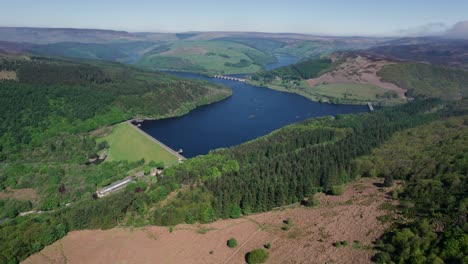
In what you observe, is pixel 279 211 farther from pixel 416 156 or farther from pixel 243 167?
pixel 416 156

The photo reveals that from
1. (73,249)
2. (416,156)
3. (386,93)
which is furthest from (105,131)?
(386,93)

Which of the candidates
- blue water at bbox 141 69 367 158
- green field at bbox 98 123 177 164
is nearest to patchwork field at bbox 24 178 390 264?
green field at bbox 98 123 177 164

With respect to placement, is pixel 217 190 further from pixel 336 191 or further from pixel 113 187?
pixel 113 187

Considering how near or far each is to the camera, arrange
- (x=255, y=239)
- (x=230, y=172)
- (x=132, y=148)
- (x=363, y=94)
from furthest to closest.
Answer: (x=363, y=94)
(x=132, y=148)
(x=230, y=172)
(x=255, y=239)

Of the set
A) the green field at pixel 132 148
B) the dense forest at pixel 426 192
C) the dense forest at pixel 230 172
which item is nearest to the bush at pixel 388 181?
the dense forest at pixel 426 192

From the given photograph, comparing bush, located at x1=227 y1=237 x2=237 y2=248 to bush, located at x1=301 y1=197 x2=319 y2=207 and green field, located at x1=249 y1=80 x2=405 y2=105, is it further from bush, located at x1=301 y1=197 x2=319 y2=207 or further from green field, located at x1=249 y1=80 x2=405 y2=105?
green field, located at x1=249 y1=80 x2=405 y2=105

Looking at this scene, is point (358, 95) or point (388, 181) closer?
point (388, 181)

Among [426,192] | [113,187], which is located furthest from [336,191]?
[113,187]
